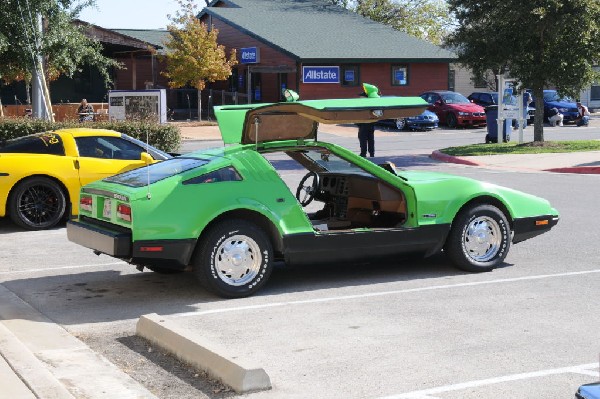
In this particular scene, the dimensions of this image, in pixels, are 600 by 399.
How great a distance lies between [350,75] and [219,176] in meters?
38.7

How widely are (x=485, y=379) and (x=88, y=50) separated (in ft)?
78.2

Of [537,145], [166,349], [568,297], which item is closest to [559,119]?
[537,145]

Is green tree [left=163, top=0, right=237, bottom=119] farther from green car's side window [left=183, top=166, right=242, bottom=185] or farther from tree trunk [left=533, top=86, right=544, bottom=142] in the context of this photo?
green car's side window [left=183, top=166, right=242, bottom=185]

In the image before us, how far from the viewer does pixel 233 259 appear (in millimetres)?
8180

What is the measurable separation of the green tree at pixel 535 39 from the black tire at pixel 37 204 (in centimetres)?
1568

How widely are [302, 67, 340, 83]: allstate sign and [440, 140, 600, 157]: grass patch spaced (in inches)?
699

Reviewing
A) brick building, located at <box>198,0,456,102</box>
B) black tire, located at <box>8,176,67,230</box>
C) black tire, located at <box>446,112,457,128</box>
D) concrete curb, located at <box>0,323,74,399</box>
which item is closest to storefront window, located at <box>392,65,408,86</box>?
brick building, located at <box>198,0,456,102</box>

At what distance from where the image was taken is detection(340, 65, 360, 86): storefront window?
46188mm

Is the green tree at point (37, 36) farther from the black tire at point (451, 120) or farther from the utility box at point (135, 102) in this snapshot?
the black tire at point (451, 120)

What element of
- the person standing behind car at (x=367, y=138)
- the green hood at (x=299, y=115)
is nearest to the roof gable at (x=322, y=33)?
the person standing behind car at (x=367, y=138)

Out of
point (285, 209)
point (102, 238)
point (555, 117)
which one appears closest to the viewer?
point (102, 238)

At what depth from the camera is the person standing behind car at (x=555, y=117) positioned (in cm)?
4016

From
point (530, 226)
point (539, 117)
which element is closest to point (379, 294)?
point (530, 226)

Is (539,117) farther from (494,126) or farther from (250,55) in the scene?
(250,55)
